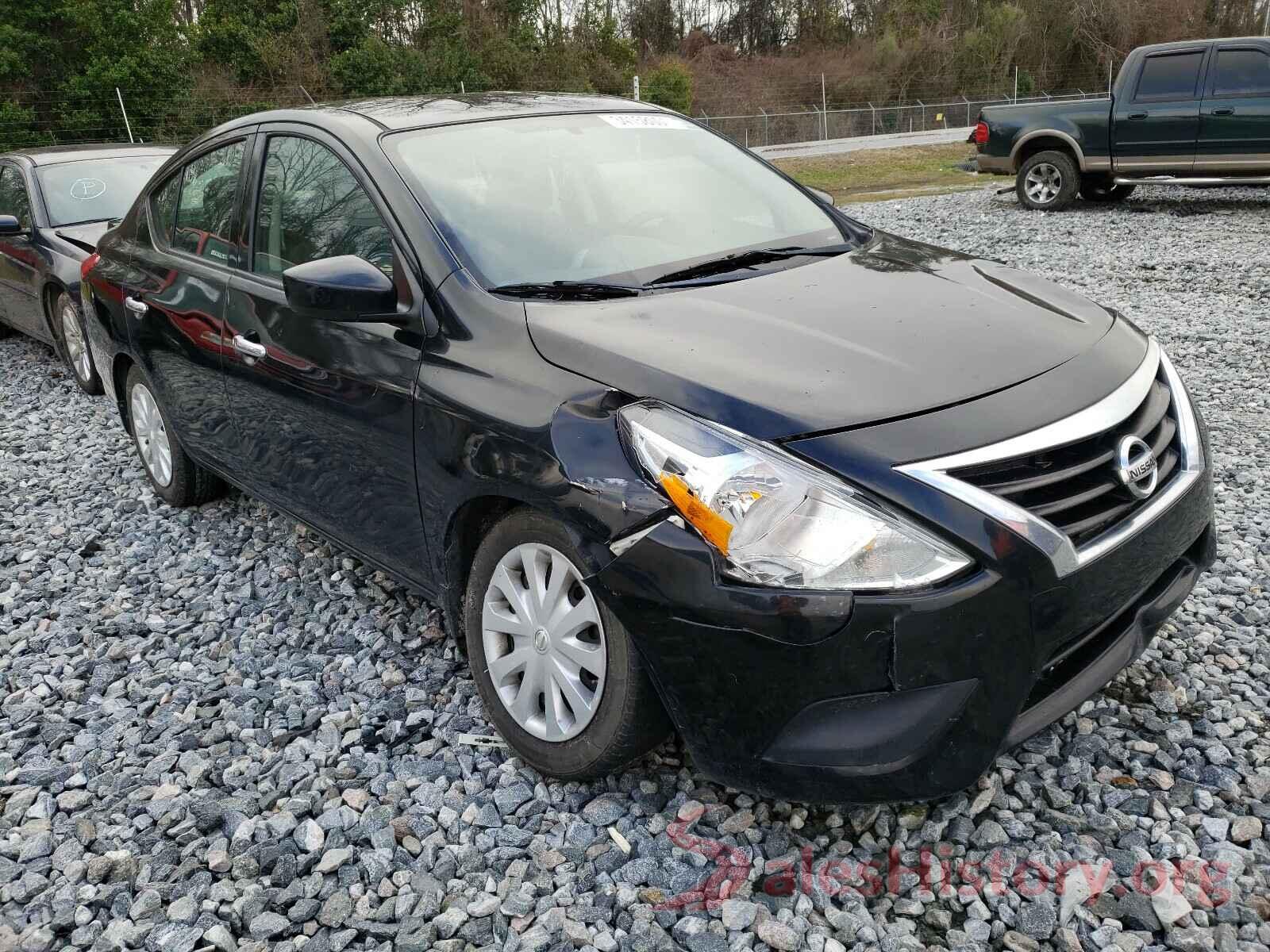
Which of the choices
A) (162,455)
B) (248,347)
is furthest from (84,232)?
(248,347)

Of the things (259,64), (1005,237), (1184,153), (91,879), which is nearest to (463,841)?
(91,879)

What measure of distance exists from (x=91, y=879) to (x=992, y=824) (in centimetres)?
218

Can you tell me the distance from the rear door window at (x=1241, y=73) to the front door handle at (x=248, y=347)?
11.8 m

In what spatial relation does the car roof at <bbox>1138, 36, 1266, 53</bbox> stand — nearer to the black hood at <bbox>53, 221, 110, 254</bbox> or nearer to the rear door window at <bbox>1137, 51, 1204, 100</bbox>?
the rear door window at <bbox>1137, 51, 1204, 100</bbox>

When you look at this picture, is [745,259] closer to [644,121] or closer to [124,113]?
[644,121]

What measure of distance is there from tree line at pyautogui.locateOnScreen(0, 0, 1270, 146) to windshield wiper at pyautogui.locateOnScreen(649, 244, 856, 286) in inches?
726

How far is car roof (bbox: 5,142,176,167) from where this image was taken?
7660mm

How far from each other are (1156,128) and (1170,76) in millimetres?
621

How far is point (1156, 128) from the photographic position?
11703mm

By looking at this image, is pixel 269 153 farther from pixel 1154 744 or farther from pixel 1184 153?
pixel 1184 153

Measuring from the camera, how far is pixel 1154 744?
8.75 feet

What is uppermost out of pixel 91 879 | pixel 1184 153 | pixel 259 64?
pixel 259 64

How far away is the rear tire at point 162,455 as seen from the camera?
15.1 feet

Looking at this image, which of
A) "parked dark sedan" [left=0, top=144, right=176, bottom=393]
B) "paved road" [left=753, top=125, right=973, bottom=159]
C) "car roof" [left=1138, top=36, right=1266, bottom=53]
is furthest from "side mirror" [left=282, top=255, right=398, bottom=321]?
"paved road" [left=753, top=125, right=973, bottom=159]
